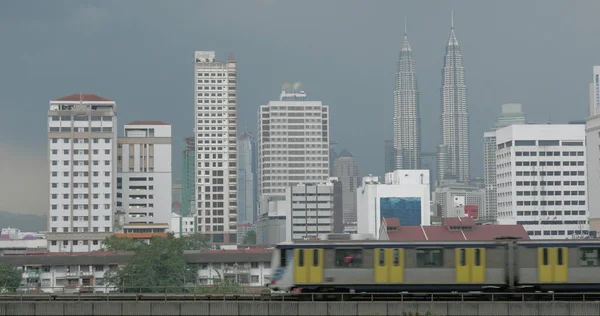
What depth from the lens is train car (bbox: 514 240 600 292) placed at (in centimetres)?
5356

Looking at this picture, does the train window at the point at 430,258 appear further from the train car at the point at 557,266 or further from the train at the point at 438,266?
the train car at the point at 557,266

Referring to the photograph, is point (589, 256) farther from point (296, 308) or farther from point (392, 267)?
point (296, 308)

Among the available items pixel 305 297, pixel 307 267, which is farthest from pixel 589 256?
pixel 305 297

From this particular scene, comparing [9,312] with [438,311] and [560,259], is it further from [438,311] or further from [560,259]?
[560,259]

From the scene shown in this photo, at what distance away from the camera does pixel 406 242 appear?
54531 mm

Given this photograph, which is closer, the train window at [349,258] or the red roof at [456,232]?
the train window at [349,258]

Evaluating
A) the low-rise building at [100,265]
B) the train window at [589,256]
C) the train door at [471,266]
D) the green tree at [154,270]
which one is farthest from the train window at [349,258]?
the low-rise building at [100,265]

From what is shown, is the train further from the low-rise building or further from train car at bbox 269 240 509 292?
the low-rise building

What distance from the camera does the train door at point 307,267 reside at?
53906 mm

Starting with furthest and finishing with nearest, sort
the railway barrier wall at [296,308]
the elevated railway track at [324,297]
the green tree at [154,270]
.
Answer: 1. the green tree at [154,270]
2. the elevated railway track at [324,297]
3. the railway barrier wall at [296,308]

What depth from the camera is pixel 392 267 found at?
54250 mm

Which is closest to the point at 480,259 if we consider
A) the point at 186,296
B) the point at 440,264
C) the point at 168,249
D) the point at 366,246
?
the point at 440,264

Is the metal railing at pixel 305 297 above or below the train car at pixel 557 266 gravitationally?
below

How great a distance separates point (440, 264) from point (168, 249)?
249ft
